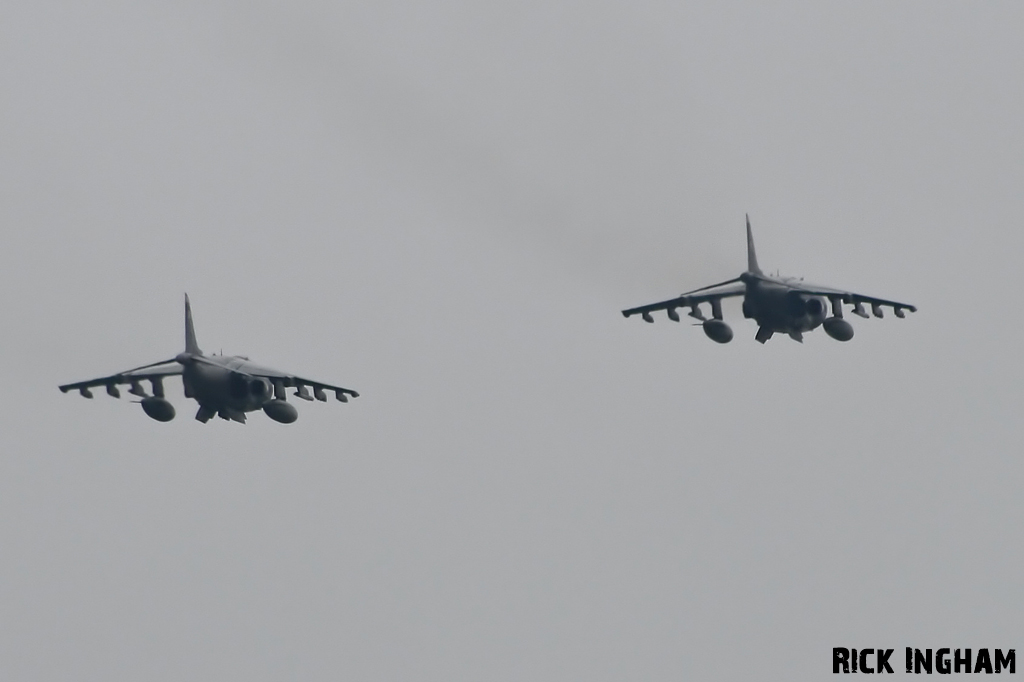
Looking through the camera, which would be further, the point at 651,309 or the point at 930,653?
the point at 930,653

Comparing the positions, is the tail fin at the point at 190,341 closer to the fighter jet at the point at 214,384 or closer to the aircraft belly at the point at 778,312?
the fighter jet at the point at 214,384

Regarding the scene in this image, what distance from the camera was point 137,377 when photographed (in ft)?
429

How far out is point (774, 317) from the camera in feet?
430

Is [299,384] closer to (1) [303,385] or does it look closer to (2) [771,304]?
(1) [303,385]

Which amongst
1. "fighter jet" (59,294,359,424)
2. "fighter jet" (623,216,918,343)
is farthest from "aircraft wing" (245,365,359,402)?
"fighter jet" (623,216,918,343)

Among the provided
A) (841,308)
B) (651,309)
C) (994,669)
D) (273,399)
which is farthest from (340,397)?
(994,669)

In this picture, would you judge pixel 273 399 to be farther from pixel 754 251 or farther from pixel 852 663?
pixel 852 663

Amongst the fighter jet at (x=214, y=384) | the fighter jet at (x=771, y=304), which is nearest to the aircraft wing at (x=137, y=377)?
the fighter jet at (x=214, y=384)

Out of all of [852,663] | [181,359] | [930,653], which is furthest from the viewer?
[930,653]

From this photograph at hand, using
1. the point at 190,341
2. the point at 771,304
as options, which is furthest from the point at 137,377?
the point at 771,304

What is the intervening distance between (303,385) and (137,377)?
7.53 m

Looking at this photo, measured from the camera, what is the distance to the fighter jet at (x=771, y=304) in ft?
429

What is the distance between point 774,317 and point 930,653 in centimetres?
3265

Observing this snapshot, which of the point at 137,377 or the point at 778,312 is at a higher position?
the point at 778,312
